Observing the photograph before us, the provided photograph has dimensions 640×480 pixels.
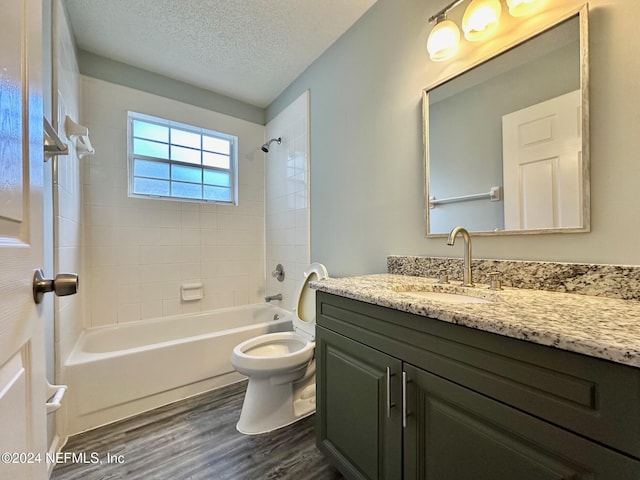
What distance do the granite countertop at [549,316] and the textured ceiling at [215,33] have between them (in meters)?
1.79

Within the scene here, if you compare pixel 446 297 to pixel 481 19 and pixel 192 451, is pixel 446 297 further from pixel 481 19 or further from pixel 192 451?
pixel 192 451

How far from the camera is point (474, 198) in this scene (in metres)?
1.25

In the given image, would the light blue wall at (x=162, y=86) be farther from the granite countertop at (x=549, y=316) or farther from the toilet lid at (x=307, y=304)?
the granite countertop at (x=549, y=316)

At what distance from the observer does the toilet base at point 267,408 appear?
1.58 m

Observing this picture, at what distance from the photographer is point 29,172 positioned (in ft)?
1.84

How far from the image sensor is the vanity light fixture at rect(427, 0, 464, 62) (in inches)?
48.4

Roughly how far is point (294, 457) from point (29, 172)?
5.02ft

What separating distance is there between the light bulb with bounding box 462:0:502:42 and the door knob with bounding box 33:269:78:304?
1.61 metres

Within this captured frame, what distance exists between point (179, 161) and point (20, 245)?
2.34 m

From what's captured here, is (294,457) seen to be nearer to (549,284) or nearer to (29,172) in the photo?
(549,284)

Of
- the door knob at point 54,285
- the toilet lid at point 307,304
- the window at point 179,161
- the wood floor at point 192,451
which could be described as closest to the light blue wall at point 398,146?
the toilet lid at point 307,304

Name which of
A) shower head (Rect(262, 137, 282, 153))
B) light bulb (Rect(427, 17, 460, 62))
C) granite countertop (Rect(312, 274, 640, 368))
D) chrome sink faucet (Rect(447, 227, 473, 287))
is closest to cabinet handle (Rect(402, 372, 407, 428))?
granite countertop (Rect(312, 274, 640, 368))

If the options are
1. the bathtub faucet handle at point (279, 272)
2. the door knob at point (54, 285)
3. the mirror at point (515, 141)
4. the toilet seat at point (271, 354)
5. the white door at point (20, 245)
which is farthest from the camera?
the bathtub faucet handle at point (279, 272)

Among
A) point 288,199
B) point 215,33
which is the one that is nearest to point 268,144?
point 288,199
